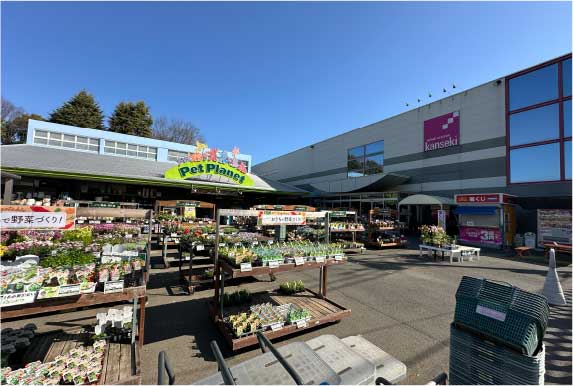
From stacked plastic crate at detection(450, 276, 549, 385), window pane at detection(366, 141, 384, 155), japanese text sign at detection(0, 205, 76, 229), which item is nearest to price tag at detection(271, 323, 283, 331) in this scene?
stacked plastic crate at detection(450, 276, 549, 385)

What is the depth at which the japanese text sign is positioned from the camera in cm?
293

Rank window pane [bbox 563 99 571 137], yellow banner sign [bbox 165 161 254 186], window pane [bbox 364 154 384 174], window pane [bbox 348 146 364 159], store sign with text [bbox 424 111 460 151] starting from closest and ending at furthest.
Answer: window pane [bbox 563 99 571 137]
yellow banner sign [bbox 165 161 254 186]
store sign with text [bbox 424 111 460 151]
window pane [bbox 364 154 384 174]
window pane [bbox 348 146 364 159]

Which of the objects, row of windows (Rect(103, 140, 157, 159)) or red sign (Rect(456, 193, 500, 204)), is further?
row of windows (Rect(103, 140, 157, 159))

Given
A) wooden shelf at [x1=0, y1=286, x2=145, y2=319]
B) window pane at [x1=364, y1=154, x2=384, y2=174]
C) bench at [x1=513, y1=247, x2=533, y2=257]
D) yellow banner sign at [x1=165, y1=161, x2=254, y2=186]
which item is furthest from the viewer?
window pane at [x1=364, y1=154, x2=384, y2=174]

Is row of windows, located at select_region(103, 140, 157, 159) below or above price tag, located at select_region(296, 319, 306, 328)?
above

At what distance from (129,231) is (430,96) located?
2119cm

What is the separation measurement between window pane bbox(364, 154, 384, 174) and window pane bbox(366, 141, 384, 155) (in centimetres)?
47

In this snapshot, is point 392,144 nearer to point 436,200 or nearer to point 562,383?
point 436,200

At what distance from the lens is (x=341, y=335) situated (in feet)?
12.9

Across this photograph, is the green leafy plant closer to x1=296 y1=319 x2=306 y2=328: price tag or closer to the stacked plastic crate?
x1=296 y1=319 x2=306 y2=328: price tag

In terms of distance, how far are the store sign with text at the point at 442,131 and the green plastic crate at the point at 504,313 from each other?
1873 cm

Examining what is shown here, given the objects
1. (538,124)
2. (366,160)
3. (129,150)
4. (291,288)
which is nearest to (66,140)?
(129,150)

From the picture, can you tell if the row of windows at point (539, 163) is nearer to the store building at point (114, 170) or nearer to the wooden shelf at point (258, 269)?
the store building at point (114, 170)

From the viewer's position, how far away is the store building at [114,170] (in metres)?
14.4
